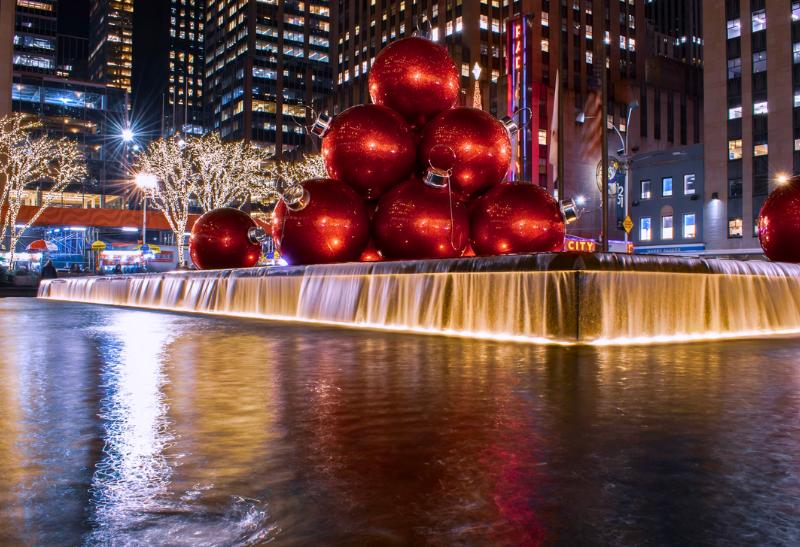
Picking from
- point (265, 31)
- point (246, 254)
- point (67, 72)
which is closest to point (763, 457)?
point (246, 254)

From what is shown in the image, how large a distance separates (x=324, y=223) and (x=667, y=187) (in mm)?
51249

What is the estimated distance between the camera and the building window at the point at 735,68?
55.8 m

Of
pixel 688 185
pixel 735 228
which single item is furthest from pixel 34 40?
pixel 735 228

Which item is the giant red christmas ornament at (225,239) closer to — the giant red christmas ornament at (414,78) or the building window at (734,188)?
the giant red christmas ornament at (414,78)

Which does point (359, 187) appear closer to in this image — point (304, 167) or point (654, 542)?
point (654, 542)

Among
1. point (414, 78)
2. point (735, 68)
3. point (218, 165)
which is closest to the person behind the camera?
point (414, 78)

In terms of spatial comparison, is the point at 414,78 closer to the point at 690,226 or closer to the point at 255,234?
the point at 255,234

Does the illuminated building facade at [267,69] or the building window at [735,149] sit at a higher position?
the illuminated building facade at [267,69]

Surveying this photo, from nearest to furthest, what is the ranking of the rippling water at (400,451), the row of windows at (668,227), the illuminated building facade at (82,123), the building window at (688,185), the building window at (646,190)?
1. the rippling water at (400,451)
2. the row of windows at (668,227)
3. the building window at (688,185)
4. the building window at (646,190)
5. the illuminated building facade at (82,123)

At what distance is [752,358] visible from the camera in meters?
7.54

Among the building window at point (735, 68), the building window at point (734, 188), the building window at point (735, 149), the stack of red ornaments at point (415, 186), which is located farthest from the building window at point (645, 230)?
the stack of red ornaments at point (415, 186)

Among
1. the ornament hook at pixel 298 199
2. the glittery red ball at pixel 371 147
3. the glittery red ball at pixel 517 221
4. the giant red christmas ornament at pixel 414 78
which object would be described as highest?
the giant red christmas ornament at pixel 414 78

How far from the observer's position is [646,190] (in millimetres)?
59219

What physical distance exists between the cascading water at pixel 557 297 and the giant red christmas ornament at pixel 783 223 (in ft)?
4.65
